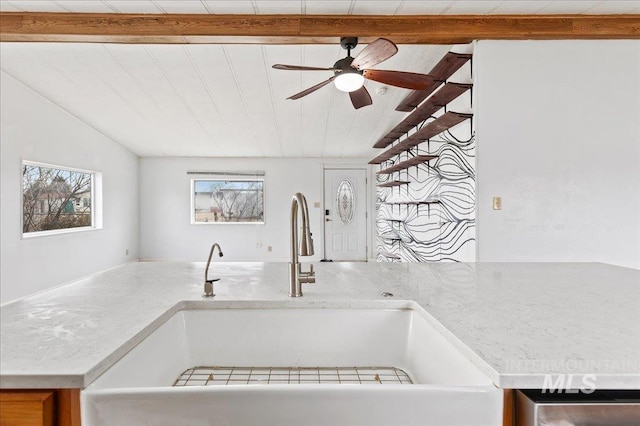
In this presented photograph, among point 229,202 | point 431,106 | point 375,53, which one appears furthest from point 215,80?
point 229,202

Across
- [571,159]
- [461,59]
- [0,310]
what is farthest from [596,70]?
[0,310]

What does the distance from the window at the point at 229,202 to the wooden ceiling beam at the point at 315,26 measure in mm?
4150

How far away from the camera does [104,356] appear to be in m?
0.62

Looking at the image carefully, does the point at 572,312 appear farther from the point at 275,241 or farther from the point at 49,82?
the point at 275,241

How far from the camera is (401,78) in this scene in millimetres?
2465

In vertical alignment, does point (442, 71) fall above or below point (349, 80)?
above

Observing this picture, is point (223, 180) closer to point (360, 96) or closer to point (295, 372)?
point (360, 96)

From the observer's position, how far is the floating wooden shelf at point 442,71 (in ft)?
9.50

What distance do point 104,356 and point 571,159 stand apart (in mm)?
3272

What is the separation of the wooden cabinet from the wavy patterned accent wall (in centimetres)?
278

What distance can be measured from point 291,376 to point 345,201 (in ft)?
19.4

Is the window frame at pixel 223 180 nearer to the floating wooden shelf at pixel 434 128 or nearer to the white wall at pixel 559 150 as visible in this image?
the floating wooden shelf at pixel 434 128

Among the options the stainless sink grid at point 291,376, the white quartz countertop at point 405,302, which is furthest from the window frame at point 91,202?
the stainless sink grid at point 291,376

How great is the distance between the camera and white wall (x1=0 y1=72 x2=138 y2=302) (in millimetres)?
3555
